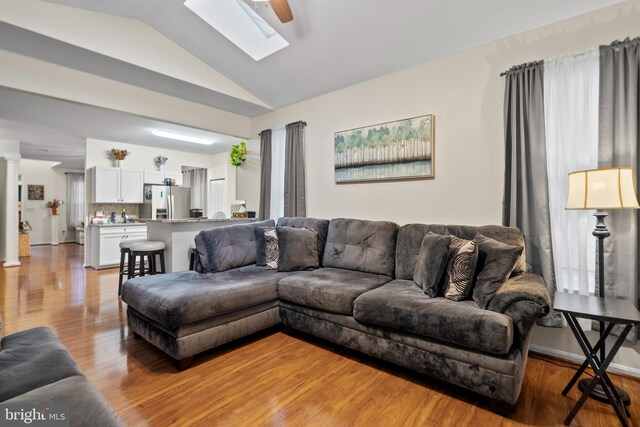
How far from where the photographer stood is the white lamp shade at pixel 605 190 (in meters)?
1.85

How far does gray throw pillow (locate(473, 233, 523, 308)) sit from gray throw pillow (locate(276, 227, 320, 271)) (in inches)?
65.1

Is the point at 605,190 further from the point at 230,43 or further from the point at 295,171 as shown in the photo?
the point at 230,43

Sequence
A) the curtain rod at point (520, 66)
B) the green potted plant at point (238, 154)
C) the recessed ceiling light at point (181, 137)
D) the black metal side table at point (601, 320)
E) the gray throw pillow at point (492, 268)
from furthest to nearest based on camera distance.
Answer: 1. the recessed ceiling light at point (181, 137)
2. the green potted plant at point (238, 154)
3. the curtain rod at point (520, 66)
4. the gray throw pillow at point (492, 268)
5. the black metal side table at point (601, 320)

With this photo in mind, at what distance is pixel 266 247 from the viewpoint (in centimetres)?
335

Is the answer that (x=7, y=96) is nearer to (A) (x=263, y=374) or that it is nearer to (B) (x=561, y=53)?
(A) (x=263, y=374)

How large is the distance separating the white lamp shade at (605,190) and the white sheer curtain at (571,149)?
0.48 metres

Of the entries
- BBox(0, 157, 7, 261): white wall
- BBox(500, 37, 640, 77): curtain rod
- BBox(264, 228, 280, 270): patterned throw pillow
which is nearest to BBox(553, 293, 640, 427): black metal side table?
BBox(500, 37, 640, 77): curtain rod

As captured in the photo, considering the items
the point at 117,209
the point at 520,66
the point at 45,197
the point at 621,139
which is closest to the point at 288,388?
the point at 621,139

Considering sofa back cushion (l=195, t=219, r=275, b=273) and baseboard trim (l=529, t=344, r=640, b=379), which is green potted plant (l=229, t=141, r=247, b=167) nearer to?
sofa back cushion (l=195, t=219, r=275, b=273)

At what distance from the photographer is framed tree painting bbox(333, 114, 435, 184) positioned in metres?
3.18

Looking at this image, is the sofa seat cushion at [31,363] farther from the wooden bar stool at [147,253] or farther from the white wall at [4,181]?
the white wall at [4,181]

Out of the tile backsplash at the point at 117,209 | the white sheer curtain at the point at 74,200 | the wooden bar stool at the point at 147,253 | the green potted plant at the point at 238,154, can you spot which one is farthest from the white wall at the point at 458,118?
the white sheer curtain at the point at 74,200

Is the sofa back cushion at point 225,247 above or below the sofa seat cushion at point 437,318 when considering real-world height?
above

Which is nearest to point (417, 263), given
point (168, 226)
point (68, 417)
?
point (68, 417)
